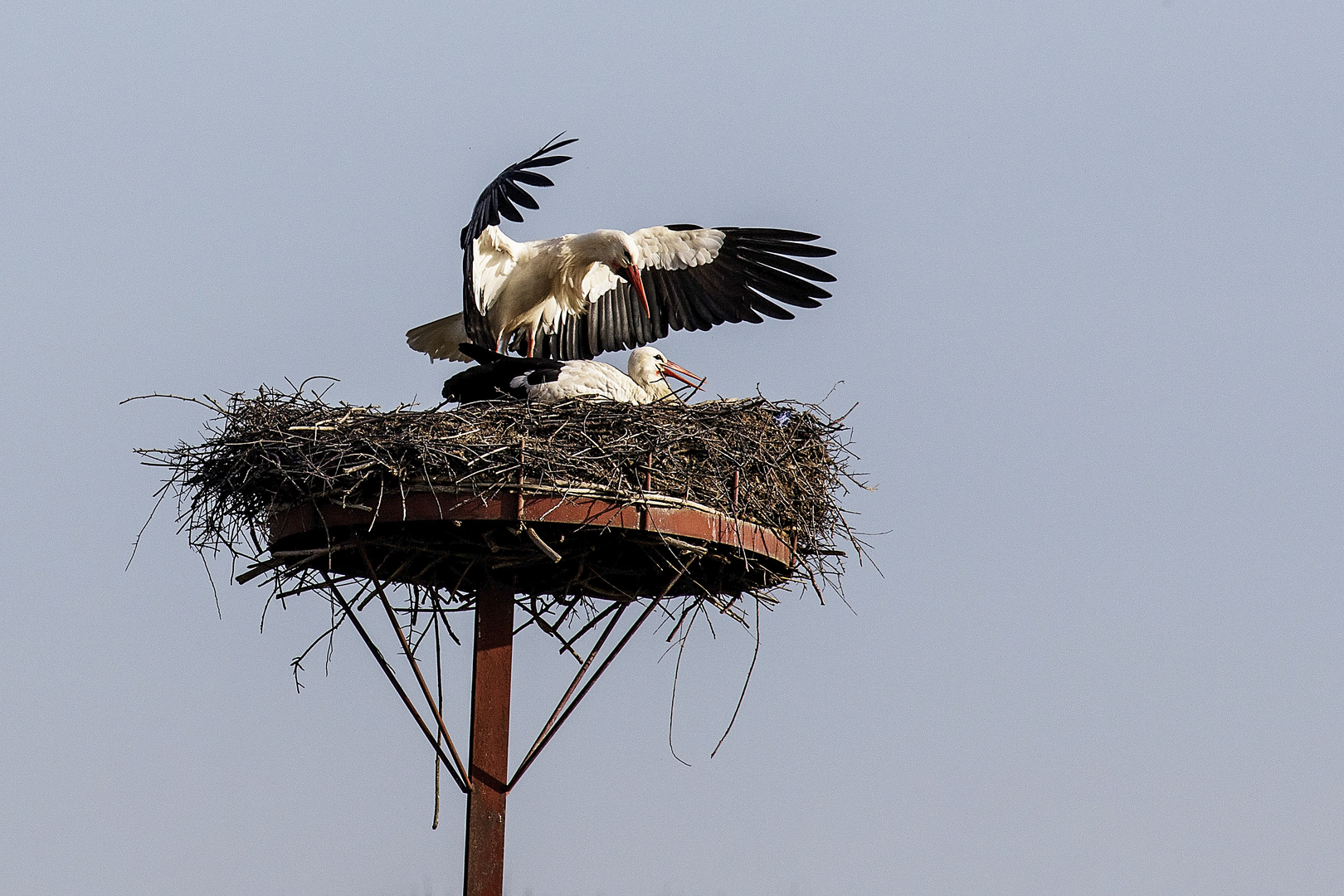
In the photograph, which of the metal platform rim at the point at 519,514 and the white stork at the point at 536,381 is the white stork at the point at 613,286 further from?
the metal platform rim at the point at 519,514

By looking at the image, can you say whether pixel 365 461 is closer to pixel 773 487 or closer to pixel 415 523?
pixel 415 523

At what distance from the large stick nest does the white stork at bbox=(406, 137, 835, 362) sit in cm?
171

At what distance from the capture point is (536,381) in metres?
6.81

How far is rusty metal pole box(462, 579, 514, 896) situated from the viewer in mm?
6027

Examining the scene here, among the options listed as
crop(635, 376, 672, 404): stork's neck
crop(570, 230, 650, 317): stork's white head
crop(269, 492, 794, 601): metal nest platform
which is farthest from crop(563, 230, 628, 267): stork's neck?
crop(269, 492, 794, 601): metal nest platform

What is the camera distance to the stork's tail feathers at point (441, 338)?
8812mm

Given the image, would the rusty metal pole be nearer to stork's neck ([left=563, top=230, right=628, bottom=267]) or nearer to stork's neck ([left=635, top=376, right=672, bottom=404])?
stork's neck ([left=635, top=376, right=672, bottom=404])

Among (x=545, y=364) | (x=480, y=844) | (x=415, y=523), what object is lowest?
(x=480, y=844)

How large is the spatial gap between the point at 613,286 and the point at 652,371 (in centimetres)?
85

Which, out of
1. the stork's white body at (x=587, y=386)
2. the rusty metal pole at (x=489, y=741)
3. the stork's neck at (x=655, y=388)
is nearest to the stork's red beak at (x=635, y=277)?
the stork's neck at (x=655, y=388)

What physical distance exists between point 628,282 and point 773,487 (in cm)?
241

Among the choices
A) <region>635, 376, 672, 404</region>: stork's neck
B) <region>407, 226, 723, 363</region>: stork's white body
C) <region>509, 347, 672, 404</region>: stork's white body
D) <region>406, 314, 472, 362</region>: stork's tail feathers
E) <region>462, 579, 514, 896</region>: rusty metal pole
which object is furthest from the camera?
<region>406, 314, 472, 362</region>: stork's tail feathers

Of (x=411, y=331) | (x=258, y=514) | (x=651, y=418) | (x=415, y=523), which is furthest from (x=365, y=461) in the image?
(x=411, y=331)

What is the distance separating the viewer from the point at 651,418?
6.23 m
